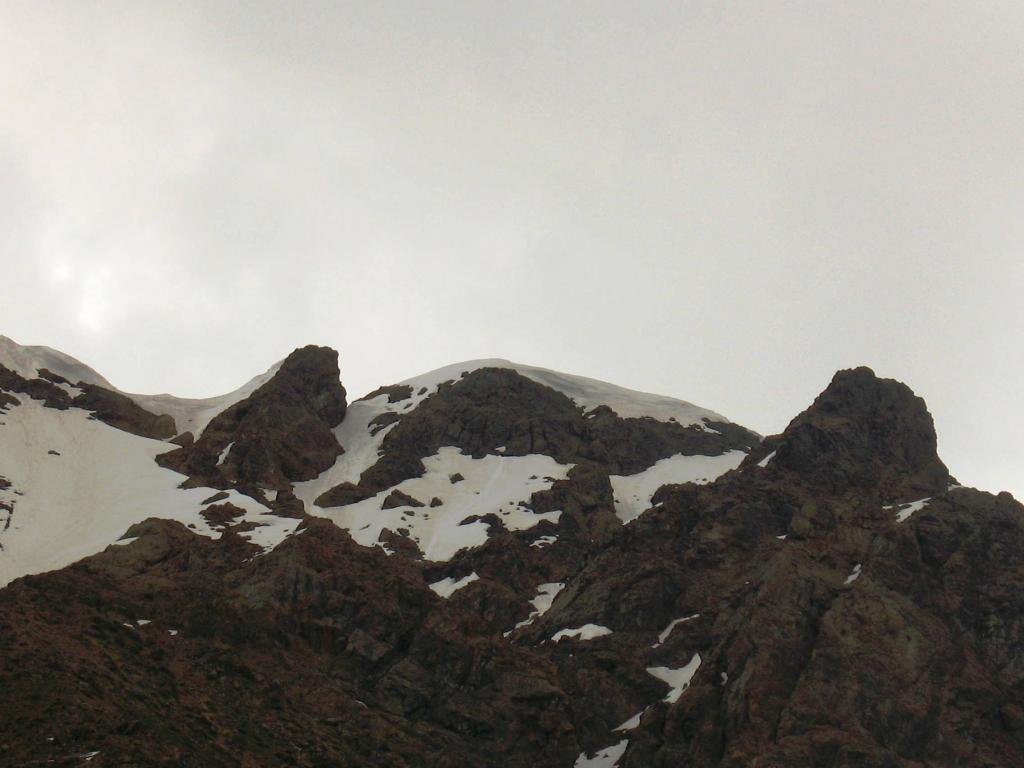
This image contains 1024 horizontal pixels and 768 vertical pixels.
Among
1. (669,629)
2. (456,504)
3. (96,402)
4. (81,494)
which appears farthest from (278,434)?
(669,629)

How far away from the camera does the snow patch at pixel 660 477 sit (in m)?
75.9

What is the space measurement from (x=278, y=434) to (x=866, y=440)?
48555 mm

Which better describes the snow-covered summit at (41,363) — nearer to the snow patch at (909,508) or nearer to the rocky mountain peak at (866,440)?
the rocky mountain peak at (866,440)

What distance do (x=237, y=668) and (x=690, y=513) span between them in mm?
27542

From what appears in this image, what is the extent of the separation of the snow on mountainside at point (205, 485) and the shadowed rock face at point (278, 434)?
1.11 metres

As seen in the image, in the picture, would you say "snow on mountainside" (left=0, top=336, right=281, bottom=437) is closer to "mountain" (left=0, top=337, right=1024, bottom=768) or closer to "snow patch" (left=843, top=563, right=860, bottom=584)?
"mountain" (left=0, top=337, right=1024, bottom=768)

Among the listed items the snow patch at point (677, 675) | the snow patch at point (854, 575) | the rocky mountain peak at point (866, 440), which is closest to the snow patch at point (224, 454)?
the rocky mountain peak at point (866, 440)

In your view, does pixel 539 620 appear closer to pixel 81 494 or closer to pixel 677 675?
pixel 677 675

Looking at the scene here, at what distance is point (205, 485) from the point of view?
225 ft

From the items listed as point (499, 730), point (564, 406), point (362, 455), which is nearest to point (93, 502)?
point (362, 455)

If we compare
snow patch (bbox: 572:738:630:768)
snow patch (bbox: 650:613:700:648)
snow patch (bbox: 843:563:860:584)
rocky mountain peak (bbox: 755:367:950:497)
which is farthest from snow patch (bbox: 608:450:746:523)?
snow patch (bbox: 572:738:630:768)

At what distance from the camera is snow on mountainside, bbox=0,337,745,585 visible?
5956 cm

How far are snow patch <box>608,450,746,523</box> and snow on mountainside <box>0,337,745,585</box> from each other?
0.13m

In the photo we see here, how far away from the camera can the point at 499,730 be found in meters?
37.3
